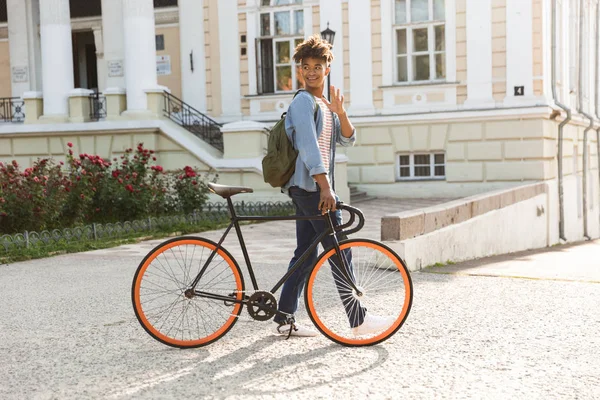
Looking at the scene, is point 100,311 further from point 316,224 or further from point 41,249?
point 41,249

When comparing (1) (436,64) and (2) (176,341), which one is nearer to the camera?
(2) (176,341)

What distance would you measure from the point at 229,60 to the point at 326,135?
51.9 ft

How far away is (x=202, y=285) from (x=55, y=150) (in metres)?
14.5

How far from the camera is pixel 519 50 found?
1842cm

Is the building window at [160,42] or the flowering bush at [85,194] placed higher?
the building window at [160,42]

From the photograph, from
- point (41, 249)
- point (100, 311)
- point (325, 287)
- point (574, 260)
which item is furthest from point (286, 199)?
point (325, 287)

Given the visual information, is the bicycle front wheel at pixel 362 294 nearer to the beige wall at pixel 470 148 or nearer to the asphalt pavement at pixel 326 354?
the asphalt pavement at pixel 326 354

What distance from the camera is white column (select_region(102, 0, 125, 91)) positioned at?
822 inches

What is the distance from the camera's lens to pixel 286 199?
53.4ft

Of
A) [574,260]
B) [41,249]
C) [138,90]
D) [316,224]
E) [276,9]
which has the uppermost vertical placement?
[276,9]

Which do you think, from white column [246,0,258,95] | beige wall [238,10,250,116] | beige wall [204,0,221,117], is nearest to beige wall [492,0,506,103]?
white column [246,0,258,95]

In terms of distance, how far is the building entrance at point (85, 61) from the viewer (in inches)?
907

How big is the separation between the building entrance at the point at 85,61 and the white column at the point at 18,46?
1.55m

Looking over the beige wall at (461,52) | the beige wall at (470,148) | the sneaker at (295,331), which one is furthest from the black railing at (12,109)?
the sneaker at (295,331)
